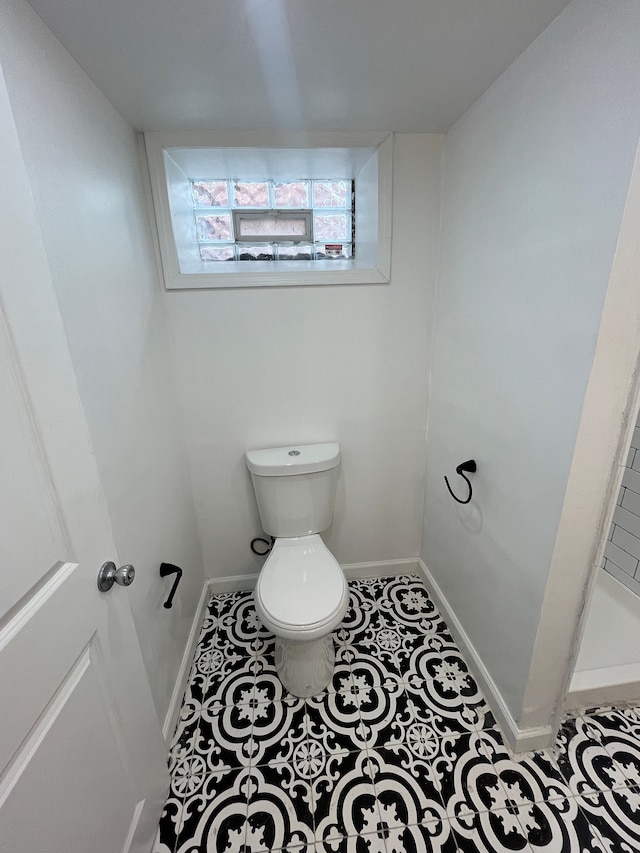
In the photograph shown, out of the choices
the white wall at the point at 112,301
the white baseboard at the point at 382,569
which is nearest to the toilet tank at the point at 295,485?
the white wall at the point at 112,301

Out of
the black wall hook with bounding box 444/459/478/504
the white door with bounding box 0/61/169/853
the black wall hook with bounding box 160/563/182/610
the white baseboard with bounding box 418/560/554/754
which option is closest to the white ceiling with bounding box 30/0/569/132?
the white door with bounding box 0/61/169/853

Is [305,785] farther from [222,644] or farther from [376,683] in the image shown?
[222,644]

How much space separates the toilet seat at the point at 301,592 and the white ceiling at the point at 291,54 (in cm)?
156

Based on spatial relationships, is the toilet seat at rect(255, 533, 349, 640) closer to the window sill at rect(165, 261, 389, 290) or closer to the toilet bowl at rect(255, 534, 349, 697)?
the toilet bowl at rect(255, 534, 349, 697)

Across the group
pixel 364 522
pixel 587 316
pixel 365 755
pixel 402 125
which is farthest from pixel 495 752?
pixel 402 125

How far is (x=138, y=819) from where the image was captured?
903 millimetres

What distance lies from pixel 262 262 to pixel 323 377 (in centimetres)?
58

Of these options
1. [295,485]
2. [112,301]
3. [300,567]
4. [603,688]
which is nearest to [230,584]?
[300,567]

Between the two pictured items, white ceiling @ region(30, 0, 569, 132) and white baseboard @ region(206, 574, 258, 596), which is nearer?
white ceiling @ region(30, 0, 569, 132)

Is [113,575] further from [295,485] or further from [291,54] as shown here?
[291,54]

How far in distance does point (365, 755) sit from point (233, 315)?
1614 mm

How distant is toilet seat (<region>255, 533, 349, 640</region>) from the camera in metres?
1.21

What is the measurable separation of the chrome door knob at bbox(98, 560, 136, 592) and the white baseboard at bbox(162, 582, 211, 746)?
779 millimetres

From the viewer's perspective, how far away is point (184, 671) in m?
1.42
